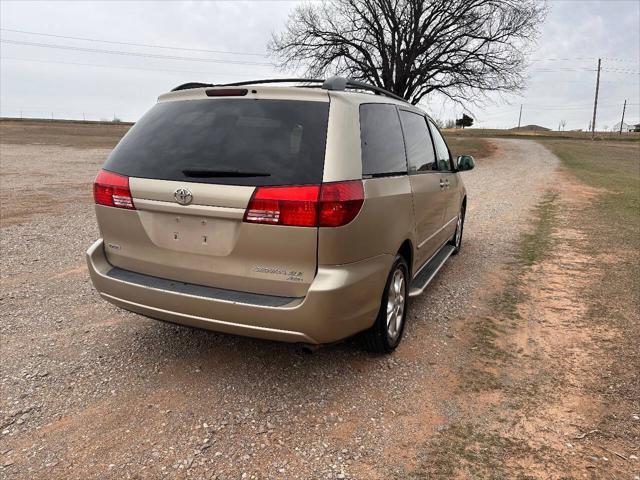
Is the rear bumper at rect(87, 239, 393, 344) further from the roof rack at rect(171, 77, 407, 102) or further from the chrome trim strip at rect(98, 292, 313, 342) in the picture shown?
the roof rack at rect(171, 77, 407, 102)

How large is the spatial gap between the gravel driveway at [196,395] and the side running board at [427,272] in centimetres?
33

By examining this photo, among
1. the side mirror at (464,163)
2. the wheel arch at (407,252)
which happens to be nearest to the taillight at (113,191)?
the wheel arch at (407,252)

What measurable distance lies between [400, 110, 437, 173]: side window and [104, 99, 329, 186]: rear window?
131 centimetres

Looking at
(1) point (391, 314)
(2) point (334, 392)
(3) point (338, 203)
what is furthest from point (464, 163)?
(2) point (334, 392)

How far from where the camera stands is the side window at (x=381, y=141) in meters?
3.02

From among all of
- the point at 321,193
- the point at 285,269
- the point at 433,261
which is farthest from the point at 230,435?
the point at 433,261

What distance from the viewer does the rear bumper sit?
8.68 feet

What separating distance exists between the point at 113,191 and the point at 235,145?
0.89m

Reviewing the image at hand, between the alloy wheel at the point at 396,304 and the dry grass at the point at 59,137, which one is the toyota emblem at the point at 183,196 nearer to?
the alloy wheel at the point at 396,304

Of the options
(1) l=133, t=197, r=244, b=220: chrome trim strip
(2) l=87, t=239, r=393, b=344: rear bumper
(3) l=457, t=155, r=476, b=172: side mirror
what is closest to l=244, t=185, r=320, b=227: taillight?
(1) l=133, t=197, r=244, b=220: chrome trim strip

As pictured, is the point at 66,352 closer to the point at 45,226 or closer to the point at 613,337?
the point at 613,337

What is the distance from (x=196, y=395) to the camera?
2.95 meters

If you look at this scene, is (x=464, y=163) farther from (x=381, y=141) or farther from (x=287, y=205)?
(x=287, y=205)

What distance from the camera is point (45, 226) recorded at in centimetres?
747
